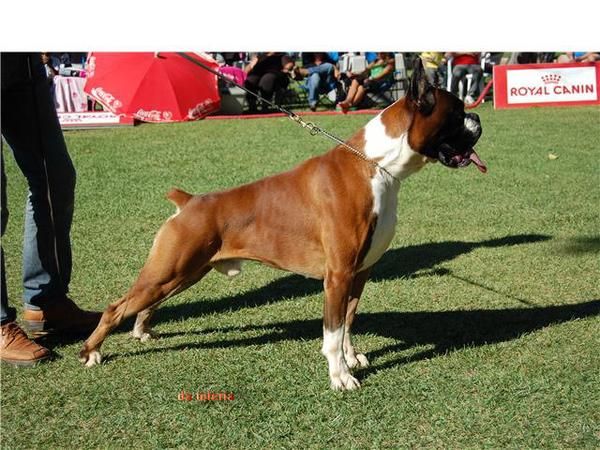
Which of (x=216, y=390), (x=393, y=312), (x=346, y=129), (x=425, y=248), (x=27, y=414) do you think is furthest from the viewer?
(x=346, y=129)

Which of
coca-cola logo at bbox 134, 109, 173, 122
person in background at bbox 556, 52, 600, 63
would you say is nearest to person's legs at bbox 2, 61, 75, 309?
coca-cola logo at bbox 134, 109, 173, 122

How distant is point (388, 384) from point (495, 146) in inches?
344

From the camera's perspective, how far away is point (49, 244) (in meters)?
5.31

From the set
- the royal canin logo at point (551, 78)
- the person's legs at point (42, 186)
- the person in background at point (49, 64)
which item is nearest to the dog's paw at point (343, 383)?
the person's legs at point (42, 186)

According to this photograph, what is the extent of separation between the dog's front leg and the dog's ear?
106cm

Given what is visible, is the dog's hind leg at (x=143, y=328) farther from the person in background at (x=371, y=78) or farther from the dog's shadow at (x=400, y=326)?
the person in background at (x=371, y=78)

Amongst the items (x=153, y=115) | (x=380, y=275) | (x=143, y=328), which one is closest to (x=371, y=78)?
(x=153, y=115)

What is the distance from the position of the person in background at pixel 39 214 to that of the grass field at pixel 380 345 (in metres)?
0.20

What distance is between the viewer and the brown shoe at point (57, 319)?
525cm

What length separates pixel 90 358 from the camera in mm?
4793

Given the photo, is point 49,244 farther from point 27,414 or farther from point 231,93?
point 231,93

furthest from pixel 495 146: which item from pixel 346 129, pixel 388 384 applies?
pixel 388 384

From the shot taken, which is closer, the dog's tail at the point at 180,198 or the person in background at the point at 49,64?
the dog's tail at the point at 180,198

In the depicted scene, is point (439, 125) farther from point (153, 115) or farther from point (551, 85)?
point (551, 85)
